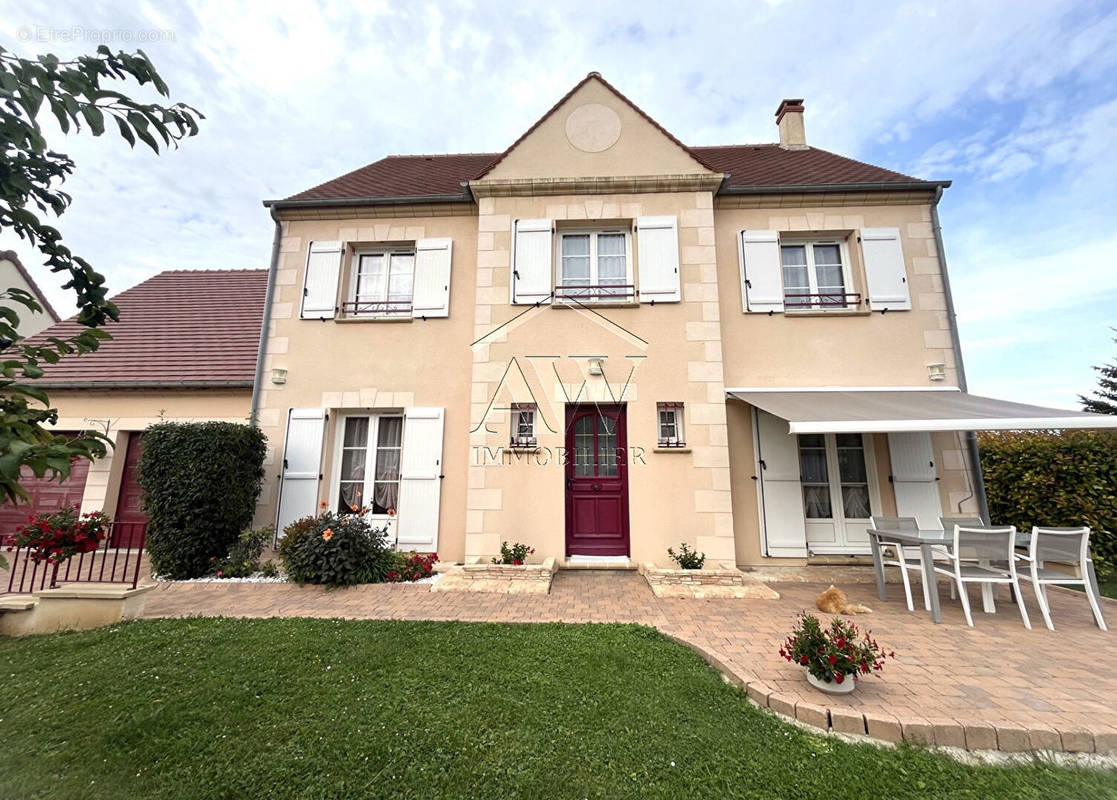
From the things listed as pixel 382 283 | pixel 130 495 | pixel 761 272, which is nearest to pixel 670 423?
pixel 761 272

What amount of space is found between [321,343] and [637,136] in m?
8.14

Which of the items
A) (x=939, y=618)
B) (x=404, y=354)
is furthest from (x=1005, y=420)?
(x=404, y=354)

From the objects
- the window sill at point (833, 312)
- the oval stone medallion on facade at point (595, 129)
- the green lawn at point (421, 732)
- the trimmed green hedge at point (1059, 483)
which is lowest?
the green lawn at point (421, 732)

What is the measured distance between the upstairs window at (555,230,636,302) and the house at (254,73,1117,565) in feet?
0.17

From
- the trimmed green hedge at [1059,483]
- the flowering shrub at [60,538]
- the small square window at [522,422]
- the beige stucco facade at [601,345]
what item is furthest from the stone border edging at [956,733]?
the flowering shrub at [60,538]

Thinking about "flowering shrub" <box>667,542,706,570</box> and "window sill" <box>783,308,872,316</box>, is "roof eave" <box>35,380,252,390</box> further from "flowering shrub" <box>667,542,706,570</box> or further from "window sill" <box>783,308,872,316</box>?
"window sill" <box>783,308,872,316</box>

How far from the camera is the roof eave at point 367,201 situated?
31.2 ft

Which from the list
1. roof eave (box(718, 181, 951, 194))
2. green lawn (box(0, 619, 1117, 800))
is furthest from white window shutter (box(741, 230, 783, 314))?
green lawn (box(0, 619, 1117, 800))

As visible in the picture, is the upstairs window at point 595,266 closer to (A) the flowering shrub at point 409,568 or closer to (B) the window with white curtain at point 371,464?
(B) the window with white curtain at point 371,464

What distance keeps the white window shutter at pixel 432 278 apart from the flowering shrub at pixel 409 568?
16.0 feet

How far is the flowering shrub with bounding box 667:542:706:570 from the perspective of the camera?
301 inches

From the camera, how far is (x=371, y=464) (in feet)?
30.0

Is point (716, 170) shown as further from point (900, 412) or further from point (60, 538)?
point (60, 538)

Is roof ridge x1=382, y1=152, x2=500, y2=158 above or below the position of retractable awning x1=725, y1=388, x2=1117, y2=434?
above
